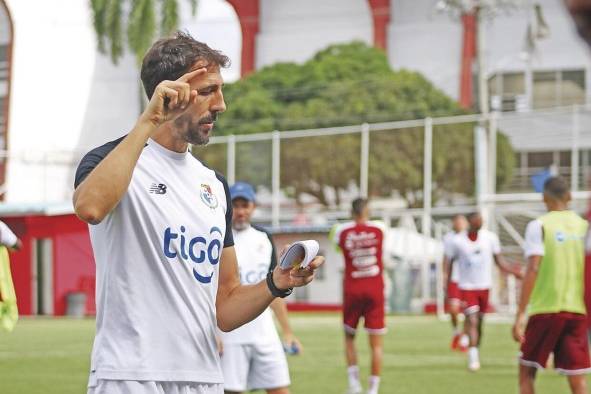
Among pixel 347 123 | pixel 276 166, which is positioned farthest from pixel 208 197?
pixel 347 123

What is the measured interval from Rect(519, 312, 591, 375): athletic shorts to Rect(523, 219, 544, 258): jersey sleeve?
0.48 meters

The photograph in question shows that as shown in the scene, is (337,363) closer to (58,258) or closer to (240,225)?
(240,225)

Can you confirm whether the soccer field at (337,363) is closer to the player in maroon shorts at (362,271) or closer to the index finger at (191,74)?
the player in maroon shorts at (362,271)

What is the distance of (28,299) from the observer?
132 ft

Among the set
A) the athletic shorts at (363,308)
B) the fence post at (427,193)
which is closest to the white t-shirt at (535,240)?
the athletic shorts at (363,308)

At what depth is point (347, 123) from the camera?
181 feet

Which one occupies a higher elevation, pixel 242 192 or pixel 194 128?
pixel 194 128

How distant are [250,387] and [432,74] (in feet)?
189

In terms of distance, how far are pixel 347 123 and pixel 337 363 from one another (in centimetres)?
3690

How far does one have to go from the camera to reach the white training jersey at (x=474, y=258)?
1984 cm

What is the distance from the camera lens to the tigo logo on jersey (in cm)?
475

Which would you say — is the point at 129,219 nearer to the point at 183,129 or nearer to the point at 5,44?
the point at 183,129

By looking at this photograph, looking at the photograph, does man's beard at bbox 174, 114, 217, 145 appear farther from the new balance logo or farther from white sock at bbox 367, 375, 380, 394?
white sock at bbox 367, 375, 380, 394

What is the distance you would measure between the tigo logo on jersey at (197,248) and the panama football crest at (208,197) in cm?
10
